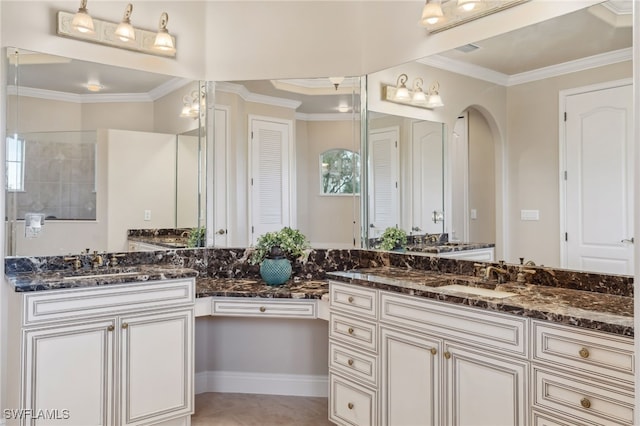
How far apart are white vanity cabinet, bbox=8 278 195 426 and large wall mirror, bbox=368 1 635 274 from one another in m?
1.73

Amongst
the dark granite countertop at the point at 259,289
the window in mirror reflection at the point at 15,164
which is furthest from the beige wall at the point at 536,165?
the window in mirror reflection at the point at 15,164

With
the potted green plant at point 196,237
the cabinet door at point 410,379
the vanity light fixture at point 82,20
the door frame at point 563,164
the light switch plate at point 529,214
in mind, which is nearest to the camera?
the cabinet door at point 410,379

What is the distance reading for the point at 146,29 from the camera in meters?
3.05

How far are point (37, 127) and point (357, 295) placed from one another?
2069 millimetres

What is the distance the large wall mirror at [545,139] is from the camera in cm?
203

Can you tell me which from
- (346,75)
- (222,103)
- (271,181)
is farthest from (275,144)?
(346,75)

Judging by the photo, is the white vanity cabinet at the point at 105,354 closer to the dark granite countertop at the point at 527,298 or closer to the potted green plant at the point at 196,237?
the potted green plant at the point at 196,237

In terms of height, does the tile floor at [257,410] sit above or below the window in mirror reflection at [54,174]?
A: below

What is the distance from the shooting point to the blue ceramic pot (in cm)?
301

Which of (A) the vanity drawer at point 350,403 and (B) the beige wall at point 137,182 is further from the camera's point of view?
(B) the beige wall at point 137,182

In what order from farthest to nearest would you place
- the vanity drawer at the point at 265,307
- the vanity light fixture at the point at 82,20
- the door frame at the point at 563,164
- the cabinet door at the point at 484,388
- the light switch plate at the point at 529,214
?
the vanity drawer at the point at 265,307 → the vanity light fixture at the point at 82,20 → the light switch plate at the point at 529,214 → the door frame at the point at 563,164 → the cabinet door at the point at 484,388

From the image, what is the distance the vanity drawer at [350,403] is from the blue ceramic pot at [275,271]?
0.70 meters

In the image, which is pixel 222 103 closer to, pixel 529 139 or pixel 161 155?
pixel 161 155

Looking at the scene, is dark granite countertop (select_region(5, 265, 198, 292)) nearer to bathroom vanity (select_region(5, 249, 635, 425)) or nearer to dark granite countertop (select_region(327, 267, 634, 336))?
bathroom vanity (select_region(5, 249, 635, 425))
